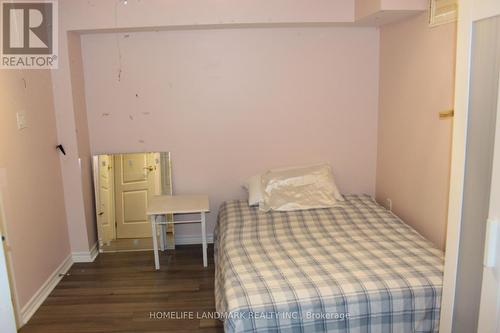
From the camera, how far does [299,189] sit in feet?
11.7

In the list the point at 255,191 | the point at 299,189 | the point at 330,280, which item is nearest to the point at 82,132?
the point at 255,191

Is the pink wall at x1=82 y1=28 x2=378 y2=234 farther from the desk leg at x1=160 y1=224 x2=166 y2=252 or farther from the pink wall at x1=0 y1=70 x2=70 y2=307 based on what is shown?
the pink wall at x1=0 y1=70 x2=70 y2=307

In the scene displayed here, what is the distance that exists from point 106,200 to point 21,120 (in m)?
1.14

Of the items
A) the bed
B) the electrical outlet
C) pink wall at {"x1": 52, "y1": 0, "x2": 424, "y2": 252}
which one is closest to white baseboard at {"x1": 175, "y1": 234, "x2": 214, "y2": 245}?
the bed

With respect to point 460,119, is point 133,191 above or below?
below

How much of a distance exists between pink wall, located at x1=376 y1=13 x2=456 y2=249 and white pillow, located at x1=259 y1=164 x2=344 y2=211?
54cm

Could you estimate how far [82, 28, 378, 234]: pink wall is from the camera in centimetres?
361

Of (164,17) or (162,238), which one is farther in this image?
(162,238)

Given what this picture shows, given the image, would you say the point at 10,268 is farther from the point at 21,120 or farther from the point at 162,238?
the point at 162,238

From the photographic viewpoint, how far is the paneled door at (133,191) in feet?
12.3

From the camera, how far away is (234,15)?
3326mm

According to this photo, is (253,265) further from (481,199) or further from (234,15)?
(234,15)

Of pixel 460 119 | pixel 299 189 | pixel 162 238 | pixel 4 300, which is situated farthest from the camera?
pixel 162 238

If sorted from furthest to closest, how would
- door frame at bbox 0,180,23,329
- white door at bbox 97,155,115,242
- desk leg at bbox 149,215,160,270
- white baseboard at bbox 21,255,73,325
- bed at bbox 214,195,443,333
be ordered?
1. white door at bbox 97,155,115,242
2. desk leg at bbox 149,215,160,270
3. white baseboard at bbox 21,255,73,325
4. door frame at bbox 0,180,23,329
5. bed at bbox 214,195,443,333
